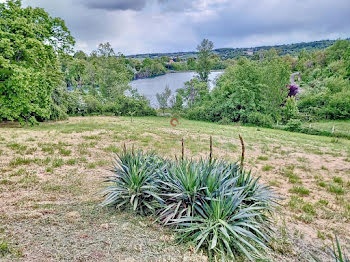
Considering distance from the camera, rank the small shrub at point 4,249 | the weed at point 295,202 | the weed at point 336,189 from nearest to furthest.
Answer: the small shrub at point 4,249
the weed at point 295,202
the weed at point 336,189

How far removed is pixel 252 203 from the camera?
3.36 m

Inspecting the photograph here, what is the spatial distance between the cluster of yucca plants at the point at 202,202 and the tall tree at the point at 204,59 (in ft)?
149

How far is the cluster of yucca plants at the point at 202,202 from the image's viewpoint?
2.68 m

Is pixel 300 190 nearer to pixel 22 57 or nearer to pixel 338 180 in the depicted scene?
pixel 338 180

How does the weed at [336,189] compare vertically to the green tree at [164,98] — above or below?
below

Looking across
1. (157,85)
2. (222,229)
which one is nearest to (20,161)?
(222,229)

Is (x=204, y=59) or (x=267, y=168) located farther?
(x=204, y=59)

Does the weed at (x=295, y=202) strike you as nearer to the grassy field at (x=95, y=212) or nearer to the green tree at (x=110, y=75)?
the grassy field at (x=95, y=212)

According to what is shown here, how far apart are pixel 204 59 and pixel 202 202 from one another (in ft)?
153

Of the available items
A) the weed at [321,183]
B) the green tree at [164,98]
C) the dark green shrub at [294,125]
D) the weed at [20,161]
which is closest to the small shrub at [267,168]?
the weed at [321,183]

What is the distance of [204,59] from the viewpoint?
1828 inches

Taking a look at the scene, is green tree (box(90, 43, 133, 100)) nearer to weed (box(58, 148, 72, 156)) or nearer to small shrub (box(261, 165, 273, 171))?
weed (box(58, 148, 72, 156))

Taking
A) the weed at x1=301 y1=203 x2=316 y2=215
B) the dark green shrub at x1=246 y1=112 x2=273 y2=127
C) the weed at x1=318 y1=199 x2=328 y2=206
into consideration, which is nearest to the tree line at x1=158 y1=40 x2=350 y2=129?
the dark green shrub at x1=246 y1=112 x2=273 y2=127

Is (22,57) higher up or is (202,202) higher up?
(22,57)
